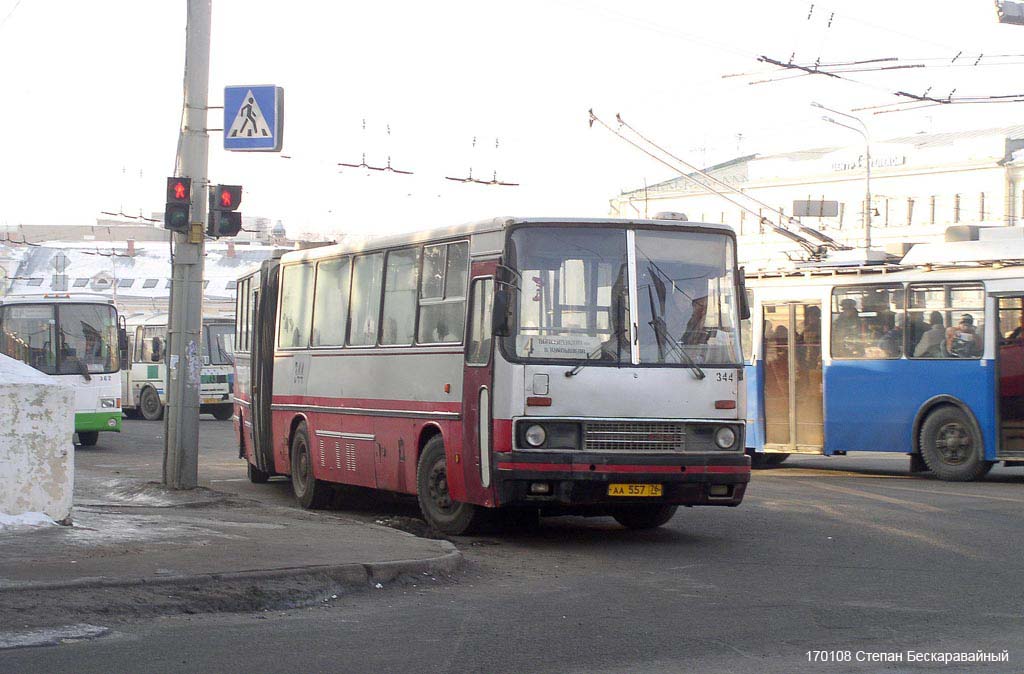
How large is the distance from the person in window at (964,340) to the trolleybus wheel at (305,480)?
8235mm

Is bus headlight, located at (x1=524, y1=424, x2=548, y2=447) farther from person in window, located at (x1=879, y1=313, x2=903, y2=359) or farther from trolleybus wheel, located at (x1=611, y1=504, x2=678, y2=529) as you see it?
person in window, located at (x1=879, y1=313, x2=903, y2=359)

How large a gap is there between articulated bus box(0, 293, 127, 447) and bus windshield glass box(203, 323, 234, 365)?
1366 centimetres

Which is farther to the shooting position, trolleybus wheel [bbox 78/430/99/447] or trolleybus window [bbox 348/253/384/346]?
trolleybus wheel [bbox 78/430/99/447]

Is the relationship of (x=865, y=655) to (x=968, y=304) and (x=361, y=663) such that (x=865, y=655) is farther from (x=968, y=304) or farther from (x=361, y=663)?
(x=968, y=304)

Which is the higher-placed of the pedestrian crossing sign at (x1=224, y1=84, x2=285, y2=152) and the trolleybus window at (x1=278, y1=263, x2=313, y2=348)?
the pedestrian crossing sign at (x1=224, y1=84, x2=285, y2=152)

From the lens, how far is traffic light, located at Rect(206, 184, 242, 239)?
51.3 feet

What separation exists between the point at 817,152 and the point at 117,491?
68.5 m

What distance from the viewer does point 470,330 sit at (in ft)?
38.8

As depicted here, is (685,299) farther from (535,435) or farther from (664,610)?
(664,610)

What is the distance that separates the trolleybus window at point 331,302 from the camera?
1459 cm

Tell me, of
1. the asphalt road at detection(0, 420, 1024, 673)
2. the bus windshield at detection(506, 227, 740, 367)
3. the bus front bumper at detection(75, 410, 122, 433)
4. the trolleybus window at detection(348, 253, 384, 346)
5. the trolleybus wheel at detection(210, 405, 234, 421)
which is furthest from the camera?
the trolleybus wheel at detection(210, 405, 234, 421)

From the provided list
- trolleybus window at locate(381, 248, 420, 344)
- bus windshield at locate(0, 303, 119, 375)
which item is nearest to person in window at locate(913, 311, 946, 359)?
trolleybus window at locate(381, 248, 420, 344)

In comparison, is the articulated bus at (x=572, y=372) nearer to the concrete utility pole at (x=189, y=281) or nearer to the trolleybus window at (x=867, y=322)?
the concrete utility pole at (x=189, y=281)

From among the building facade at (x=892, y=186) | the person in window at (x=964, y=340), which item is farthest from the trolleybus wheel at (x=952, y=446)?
the building facade at (x=892, y=186)
